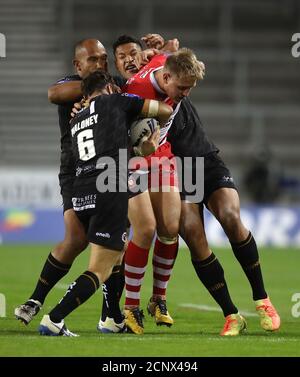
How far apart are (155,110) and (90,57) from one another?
3.79 ft

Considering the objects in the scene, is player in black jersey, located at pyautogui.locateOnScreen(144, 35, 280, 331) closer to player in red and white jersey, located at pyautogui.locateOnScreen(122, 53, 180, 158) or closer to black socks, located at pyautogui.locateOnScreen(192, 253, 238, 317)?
black socks, located at pyautogui.locateOnScreen(192, 253, 238, 317)

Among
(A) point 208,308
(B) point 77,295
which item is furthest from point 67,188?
(A) point 208,308

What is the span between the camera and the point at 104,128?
659cm

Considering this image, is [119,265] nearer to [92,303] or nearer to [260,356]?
[260,356]

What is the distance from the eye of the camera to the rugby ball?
682 cm

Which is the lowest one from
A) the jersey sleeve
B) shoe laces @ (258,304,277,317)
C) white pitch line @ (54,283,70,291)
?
white pitch line @ (54,283,70,291)

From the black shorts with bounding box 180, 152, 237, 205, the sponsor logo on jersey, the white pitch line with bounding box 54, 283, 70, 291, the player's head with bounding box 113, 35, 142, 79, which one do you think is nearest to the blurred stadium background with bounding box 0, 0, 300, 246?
the white pitch line with bounding box 54, 283, 70, 291

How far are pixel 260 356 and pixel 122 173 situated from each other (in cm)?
155

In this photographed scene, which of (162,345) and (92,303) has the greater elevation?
(162,345)

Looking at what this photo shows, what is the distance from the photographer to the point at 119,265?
732 centimetres

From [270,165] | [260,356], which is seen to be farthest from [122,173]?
[270,165]

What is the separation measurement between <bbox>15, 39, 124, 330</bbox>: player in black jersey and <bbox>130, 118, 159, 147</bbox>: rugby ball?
60 centimetres

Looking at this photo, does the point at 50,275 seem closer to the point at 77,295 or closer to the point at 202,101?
the point at 77,295
